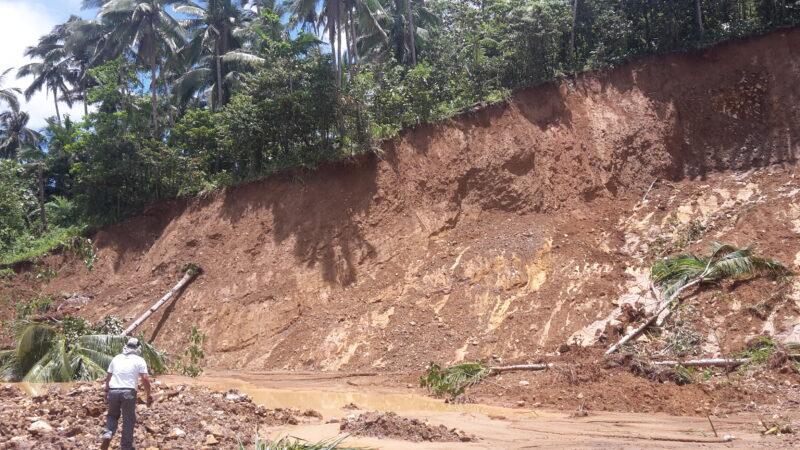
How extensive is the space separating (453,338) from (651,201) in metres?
6.48

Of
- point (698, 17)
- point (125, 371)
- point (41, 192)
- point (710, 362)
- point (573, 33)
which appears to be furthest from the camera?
point (41, 192)

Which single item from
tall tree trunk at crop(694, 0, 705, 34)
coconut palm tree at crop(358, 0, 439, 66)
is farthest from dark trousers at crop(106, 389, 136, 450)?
coconut palm tree at crop(358, 0, 439, 66)

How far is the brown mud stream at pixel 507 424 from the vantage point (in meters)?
8.65

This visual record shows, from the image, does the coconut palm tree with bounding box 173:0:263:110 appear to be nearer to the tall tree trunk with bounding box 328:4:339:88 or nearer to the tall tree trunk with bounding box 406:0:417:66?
the tall tree trunk with bounding box 406:0:417:66

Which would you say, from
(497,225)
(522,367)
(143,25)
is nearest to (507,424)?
(522,367)

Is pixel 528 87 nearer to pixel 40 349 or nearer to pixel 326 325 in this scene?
pixel 326 325

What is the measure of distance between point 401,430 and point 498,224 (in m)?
10.7

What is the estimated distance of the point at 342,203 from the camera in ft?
68.8

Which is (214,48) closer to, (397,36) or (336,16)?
(397,36)

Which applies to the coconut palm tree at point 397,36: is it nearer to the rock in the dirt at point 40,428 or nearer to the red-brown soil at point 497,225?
the red-brown soil at point 497,225

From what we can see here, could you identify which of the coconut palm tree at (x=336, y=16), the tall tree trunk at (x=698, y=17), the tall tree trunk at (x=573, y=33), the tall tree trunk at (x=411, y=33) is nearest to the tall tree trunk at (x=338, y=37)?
the coconut palm tree at (x=336, y=16)

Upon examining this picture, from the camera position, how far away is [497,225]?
19188mm

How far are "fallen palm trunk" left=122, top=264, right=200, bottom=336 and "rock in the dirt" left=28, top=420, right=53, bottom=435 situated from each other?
11.4m

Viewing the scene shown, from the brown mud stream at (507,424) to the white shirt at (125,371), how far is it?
72.1 inches
